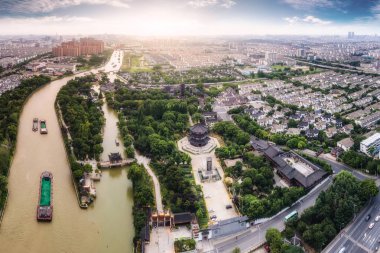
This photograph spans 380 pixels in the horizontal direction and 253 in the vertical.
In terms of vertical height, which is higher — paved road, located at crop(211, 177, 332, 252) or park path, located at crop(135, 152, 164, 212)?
park path, located at crop(135, 152, 164, 212)

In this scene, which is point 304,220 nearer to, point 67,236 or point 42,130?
point 67,236

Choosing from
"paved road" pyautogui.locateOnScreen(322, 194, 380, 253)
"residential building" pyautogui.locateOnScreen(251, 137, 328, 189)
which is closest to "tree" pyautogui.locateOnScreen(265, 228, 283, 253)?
"paved road" pyautogui.locateOnScreen(322, 194, 380, 253)

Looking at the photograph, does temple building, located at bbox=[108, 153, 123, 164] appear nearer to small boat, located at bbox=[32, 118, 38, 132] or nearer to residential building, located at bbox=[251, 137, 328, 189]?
residential building, located at bbox=[251, 137, 328, 189]

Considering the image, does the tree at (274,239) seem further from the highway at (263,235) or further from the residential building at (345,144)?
the residential building at (345,144)

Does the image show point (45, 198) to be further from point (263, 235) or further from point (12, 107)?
point (12, 107)

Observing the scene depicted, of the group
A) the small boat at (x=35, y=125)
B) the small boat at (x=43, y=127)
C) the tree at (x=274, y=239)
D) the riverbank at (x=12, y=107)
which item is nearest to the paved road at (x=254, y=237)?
the tree at (x=274, y=239)

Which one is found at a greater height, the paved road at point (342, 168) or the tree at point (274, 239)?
the paved road at point (342, 168)
